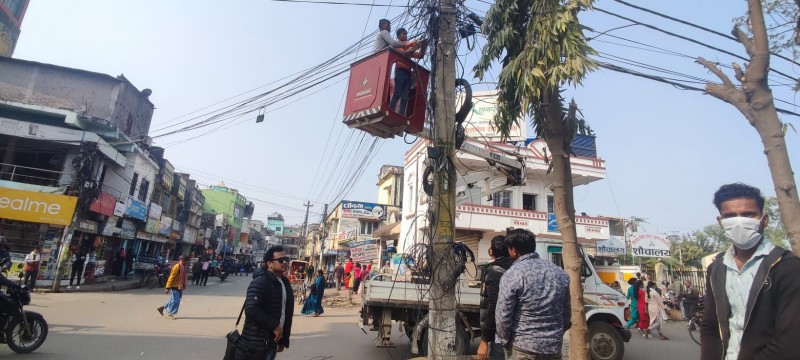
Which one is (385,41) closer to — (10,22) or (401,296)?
(401,296)

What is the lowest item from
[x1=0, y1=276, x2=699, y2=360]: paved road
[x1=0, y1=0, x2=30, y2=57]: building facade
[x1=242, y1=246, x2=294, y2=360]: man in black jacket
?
[x1=0, y1=276, x2=699, y2=360]: paved road

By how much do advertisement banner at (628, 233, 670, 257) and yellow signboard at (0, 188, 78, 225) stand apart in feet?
83.0

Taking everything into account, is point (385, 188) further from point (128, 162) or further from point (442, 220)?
point (442, 220)

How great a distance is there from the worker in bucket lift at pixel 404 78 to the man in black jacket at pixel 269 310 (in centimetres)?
259

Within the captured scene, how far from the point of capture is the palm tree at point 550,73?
4996mm

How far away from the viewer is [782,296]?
75.9 inches

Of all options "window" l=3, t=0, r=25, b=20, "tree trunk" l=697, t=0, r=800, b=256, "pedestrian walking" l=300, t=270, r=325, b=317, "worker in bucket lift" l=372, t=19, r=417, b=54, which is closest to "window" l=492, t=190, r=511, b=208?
"pedestrian walking" l=300, t=270, r=325, b=317

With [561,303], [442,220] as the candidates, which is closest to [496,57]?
[442,220]

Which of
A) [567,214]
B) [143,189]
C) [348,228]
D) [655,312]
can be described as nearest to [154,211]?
[143,189]

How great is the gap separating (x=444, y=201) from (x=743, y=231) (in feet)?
10.1

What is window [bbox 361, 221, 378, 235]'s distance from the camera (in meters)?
32.8

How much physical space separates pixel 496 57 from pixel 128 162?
21858mm

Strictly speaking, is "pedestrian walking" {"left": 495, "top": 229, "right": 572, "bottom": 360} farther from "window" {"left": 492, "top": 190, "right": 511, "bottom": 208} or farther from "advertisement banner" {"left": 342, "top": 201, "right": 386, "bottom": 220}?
"advertisement banner" {"left": 342, "top": 201, "right": 386, "bottom": 220}

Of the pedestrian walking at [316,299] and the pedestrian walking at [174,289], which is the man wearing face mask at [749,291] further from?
the pedestrian walking at [316,299]
